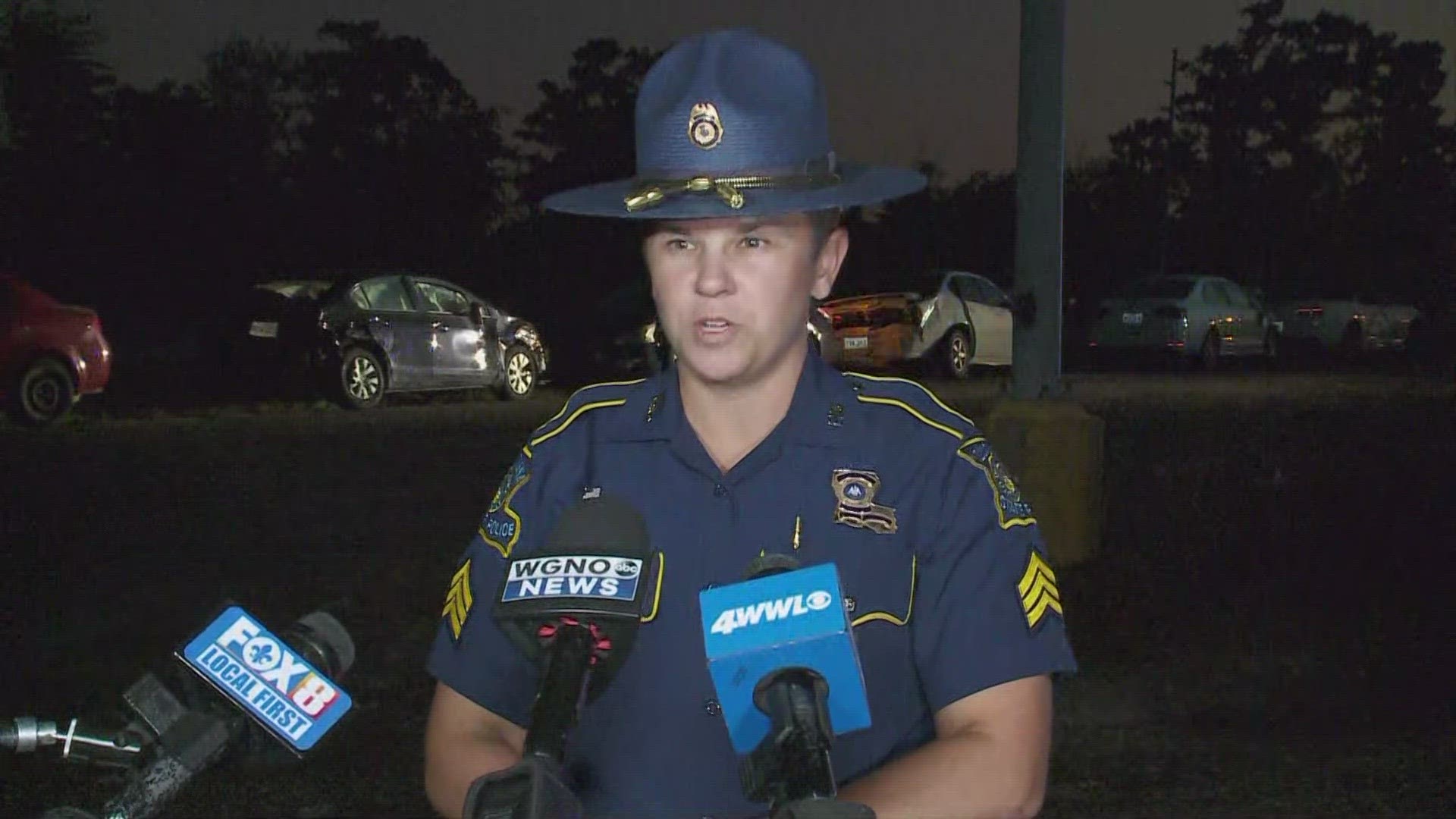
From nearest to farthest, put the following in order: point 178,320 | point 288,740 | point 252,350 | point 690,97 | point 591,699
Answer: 1. point 288,740
2. point 591,699
3. point 690,97
4. point 252,350
5. point 178,320

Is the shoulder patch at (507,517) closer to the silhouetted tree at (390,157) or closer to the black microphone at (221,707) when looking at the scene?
the black microphone at (221,707)

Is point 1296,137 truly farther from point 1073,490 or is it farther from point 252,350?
point 1073,490

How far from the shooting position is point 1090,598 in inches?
316

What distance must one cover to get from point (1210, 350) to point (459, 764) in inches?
1053

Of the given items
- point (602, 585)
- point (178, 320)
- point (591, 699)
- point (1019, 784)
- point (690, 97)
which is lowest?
point (178, 320)

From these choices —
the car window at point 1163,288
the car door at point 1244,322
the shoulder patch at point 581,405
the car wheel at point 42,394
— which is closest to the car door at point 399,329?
the car wheel at point 42,394

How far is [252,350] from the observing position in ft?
59.4

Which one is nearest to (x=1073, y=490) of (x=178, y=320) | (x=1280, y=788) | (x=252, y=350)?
(x=1280, y=788)

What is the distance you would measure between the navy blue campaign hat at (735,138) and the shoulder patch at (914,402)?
275 millimetres

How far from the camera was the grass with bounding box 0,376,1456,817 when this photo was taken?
19.3 ft

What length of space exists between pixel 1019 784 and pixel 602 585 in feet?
2.00

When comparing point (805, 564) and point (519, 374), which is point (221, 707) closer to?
point (805, 564)

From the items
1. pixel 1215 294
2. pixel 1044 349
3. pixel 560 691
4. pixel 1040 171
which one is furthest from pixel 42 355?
pixel 1215 294

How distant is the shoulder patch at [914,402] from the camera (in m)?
2.39
